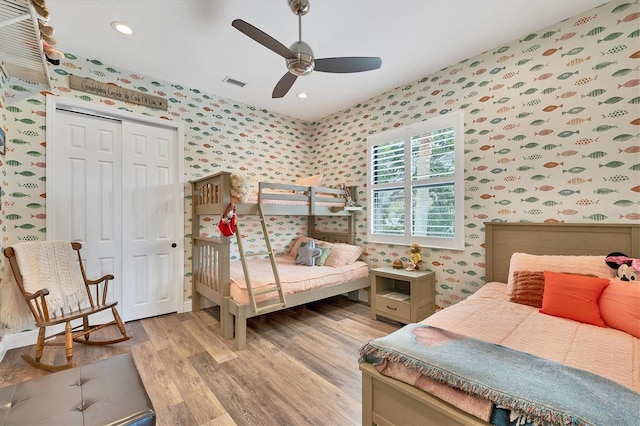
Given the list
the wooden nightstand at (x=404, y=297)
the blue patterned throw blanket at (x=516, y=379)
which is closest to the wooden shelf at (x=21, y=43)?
the blue patterned throw blanket at (x=516, y=379)

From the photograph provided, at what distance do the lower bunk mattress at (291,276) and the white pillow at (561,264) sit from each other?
1.72 meters

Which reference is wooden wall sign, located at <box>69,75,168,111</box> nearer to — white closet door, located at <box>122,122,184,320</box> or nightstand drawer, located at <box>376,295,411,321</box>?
white closet door, located at <box>122,122,184,320</box>

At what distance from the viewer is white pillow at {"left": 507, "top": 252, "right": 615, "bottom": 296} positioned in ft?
6.32

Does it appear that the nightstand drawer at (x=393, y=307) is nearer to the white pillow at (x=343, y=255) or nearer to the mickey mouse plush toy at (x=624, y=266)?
the white pillow at (x=343, y=255)

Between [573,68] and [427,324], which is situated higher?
[573,68]

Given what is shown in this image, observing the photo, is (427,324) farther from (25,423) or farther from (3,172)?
(3,172)

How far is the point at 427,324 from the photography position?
1.66 meters

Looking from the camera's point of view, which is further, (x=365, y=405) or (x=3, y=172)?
(x=3, y=172)

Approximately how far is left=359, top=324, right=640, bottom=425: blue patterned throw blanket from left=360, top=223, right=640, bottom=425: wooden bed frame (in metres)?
0.11

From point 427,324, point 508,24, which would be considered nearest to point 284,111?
point 508,24

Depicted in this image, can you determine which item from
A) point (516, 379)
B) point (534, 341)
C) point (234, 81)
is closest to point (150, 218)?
point (234, 81)

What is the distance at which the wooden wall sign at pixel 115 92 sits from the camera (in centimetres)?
279

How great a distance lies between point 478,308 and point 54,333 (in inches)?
152

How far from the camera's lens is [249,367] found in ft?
7.09
